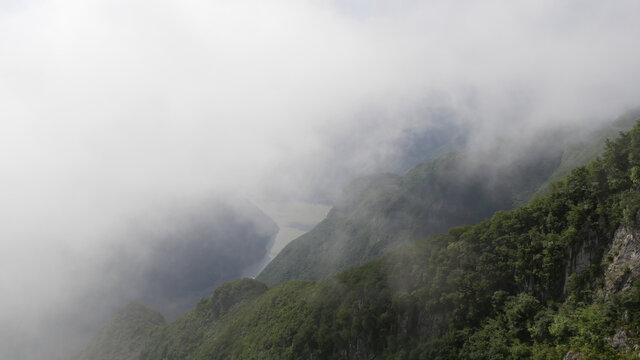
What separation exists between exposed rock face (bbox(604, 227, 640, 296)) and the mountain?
12 centimetres

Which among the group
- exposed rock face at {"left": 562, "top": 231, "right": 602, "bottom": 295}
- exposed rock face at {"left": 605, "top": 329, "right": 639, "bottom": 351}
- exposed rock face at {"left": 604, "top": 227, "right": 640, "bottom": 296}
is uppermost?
exposed rock face at {"left": 562, "top": 231, "right": 602, "bottom": 295}

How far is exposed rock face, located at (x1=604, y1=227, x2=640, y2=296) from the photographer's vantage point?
3516cm

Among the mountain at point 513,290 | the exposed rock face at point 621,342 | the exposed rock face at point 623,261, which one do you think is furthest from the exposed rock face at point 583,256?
the exposed rock face at point 621,342

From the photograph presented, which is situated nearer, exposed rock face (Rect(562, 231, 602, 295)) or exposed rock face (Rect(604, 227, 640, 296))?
exposed rock face (Rect(604, 227, 640, 296))

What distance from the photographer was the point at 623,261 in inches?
1441

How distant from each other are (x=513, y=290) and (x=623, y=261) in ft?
54.2

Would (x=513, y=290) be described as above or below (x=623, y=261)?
above

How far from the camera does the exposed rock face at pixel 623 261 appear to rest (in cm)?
3516

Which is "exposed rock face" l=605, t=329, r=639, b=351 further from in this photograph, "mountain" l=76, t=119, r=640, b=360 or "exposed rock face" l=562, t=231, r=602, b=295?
"exposed rock face" l=562, t=231, r=602, b=295

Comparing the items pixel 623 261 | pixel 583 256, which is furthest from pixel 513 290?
pixel 623 261

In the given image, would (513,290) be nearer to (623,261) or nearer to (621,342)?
(623,261)

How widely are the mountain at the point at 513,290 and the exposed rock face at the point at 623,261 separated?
0.39 ft

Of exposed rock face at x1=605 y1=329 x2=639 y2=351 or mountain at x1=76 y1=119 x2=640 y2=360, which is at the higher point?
mountain at x1=76 y1=119 x2=640 y2=360

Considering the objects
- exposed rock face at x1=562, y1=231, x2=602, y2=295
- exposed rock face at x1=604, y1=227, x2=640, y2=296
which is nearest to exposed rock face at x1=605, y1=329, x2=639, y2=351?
exposed rock face at x1=604, y1=227, x2=640, y2=296
